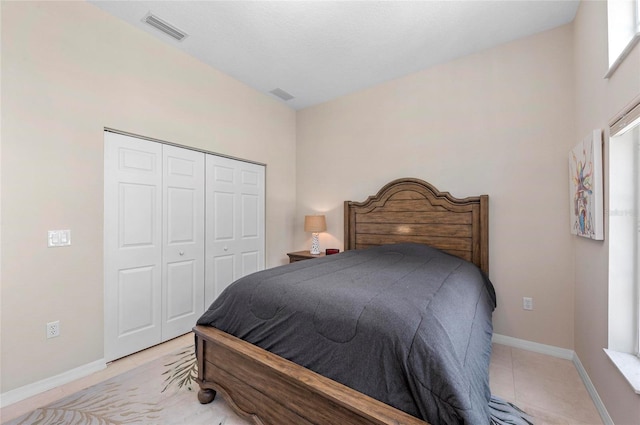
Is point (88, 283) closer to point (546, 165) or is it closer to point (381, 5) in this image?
point (381, 5)

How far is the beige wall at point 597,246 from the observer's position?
1.37 metres

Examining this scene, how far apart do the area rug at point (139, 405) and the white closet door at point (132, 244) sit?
440 millimetres

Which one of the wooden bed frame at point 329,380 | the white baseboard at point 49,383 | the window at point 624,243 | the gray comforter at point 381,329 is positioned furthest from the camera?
Result: the white baseboard at point 49,383

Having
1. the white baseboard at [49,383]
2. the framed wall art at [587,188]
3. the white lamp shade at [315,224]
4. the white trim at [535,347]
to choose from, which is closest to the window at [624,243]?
the framed wall art at [587,188]

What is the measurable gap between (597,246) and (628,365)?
2.33 feet

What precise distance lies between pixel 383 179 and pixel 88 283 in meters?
3.08

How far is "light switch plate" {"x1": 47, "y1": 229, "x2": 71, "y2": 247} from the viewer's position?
2.01 meters

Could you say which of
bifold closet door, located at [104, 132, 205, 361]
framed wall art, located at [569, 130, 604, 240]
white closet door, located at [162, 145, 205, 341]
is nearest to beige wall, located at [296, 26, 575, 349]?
framed wall art, located at [569, 130, 604, 240]

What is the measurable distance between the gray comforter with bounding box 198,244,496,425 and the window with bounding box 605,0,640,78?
5.23ft

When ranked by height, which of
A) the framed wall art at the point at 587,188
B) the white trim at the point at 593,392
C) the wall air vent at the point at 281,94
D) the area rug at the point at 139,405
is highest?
the wall air vent at the point at 281,94

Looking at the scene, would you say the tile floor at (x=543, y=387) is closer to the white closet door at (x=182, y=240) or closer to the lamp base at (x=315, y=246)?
the lamp base at (x=315, y=246)

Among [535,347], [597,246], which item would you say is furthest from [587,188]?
[535,347]

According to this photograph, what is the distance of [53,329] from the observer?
2.02 m

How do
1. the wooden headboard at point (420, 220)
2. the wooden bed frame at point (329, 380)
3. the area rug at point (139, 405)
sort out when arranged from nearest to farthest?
the wooden bed frame at point (329, 380)
the area rug at point (139, 405)
the wooden headboard at point (420, 220)
